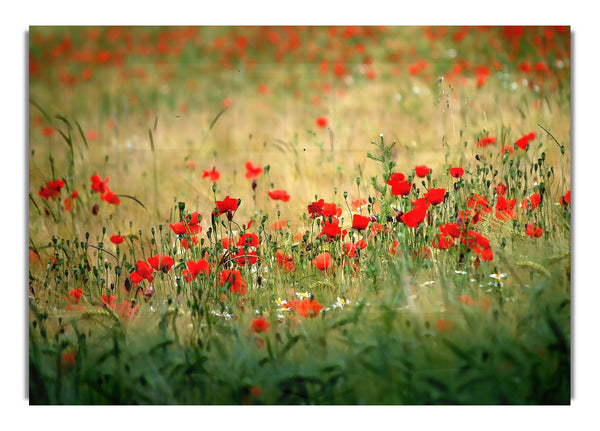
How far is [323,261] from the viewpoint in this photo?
9.70 feet

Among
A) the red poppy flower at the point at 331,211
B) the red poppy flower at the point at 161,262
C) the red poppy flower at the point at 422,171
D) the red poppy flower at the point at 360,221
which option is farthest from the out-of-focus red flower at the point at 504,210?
the red poppy flower at the point at 161,262

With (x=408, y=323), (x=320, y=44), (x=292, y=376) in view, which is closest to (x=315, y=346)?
(x=292, y=376)

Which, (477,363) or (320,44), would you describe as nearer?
(477,363)

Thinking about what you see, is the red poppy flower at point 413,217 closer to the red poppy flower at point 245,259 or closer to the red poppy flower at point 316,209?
the red poppy flower at point 316,209

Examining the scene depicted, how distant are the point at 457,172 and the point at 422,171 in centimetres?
15

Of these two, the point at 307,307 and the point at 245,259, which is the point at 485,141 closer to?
the point at 307,307

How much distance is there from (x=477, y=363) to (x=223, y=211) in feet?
4.16

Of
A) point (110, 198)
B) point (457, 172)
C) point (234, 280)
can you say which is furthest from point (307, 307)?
point (110, 198)

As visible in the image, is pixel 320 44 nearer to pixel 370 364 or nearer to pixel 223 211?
pixel 223 211

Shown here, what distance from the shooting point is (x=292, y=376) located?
2879 mm

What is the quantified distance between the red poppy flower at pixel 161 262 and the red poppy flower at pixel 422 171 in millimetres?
1149

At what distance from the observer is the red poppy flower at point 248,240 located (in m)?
2.98

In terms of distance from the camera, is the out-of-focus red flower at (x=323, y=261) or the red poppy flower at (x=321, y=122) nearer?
the out-of-focus red flower at (x=323, y=261)
